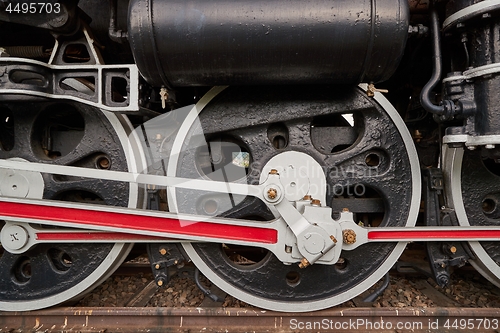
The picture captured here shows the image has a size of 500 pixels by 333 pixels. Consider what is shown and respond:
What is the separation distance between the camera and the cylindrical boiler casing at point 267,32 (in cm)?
105

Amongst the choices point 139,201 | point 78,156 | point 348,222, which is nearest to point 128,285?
point 139,201

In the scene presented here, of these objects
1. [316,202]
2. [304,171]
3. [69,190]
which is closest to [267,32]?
[304,171]

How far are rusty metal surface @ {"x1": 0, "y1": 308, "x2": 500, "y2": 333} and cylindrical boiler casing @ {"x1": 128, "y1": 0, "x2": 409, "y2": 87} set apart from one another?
125 centimetres

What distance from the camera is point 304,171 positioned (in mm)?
1350

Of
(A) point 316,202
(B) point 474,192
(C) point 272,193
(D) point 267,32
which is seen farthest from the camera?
(B) point 474,192

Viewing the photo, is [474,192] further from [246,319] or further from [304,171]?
[246,319]

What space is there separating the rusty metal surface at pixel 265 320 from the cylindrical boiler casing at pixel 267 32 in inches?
49.2

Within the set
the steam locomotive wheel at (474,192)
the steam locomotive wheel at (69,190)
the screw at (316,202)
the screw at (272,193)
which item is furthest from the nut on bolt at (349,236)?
the steam locomotive wheel at (69,190)

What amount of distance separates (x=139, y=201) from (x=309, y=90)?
1069 mm

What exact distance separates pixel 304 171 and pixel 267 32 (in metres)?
0.66

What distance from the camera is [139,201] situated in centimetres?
144

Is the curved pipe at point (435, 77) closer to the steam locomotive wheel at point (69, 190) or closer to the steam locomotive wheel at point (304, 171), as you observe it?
the steam locomotive wheel at point (304, 171)

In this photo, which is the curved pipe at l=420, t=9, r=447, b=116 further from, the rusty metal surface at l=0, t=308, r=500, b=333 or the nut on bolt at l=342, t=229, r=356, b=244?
the rusty metal surface at l=0, t=308, r=500, b=333

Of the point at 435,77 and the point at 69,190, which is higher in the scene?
the point at 435,77
